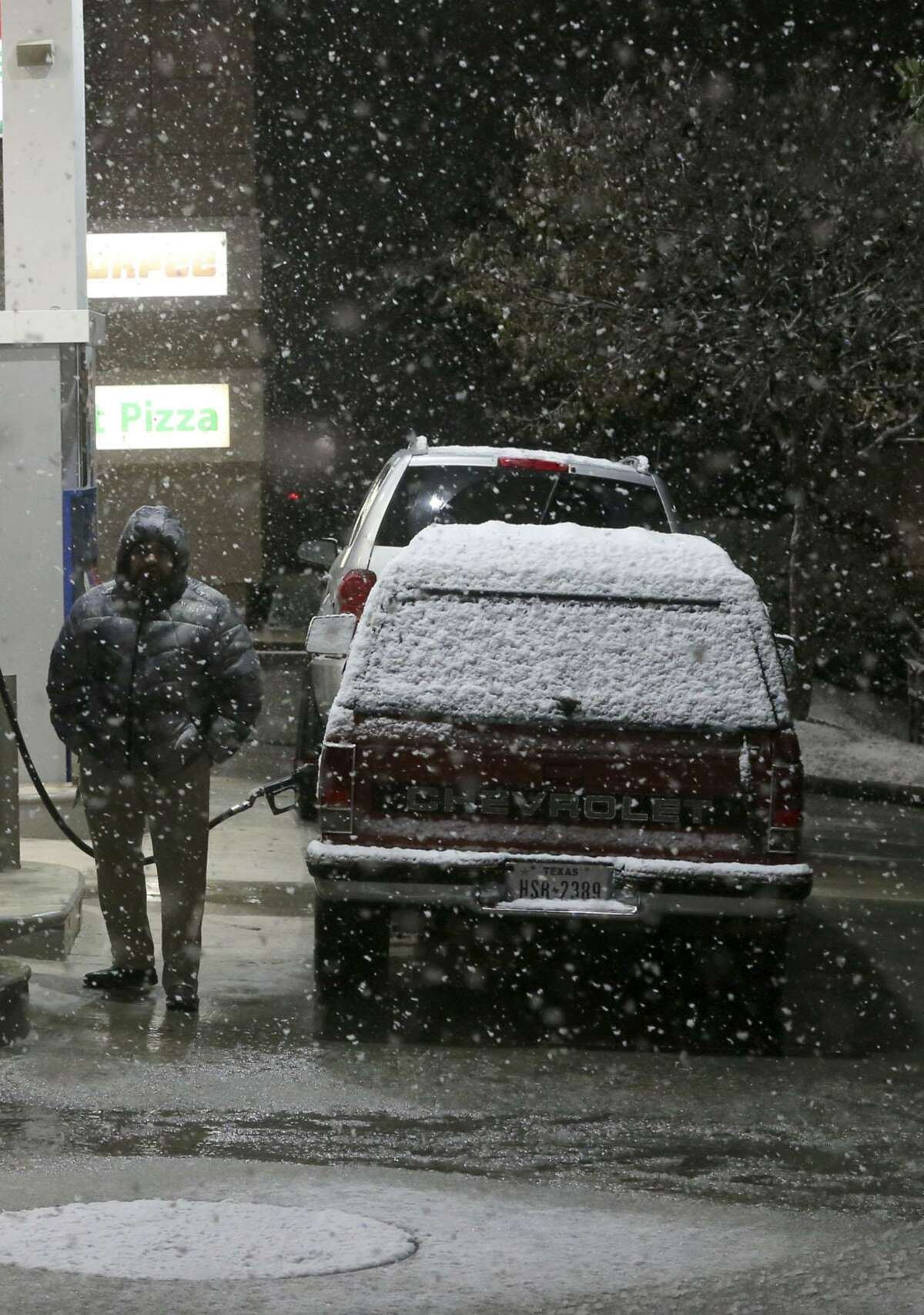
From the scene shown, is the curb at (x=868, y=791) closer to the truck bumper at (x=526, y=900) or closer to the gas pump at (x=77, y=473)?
the gas pump at (x=77, y=473)

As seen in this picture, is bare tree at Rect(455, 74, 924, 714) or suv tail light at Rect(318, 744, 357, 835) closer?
suv tail light at Rect(318, 744, 357, 835)

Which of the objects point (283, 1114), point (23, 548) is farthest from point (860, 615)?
point (283, 1114)

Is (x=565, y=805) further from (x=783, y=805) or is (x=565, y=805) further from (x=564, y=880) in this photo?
(x=783, y=805)

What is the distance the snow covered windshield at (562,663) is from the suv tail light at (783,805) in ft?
0.43

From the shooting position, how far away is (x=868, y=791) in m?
15.9

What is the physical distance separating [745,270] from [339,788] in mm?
14699

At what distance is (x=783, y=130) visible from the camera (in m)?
22.2

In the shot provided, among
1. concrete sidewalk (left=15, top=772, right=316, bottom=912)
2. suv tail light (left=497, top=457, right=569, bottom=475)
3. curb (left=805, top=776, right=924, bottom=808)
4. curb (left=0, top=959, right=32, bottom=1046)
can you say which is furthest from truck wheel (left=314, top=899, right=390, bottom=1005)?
curb (left=805, top=776, right=924, bottom=808)

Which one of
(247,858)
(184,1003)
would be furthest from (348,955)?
(247,858)

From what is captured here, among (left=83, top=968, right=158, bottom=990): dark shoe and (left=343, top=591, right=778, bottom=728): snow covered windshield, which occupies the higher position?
(left=343, top=591, right=778, bottom=728): snow covered windshield

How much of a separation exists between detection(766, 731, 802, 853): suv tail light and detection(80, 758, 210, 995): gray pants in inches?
83.6

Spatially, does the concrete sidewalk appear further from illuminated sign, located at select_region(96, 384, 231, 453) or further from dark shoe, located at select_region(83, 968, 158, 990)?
illuminated sign, located at select_region(96, 384, 231, 453)

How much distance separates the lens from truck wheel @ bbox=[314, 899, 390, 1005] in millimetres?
7512

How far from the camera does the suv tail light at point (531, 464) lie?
37.1 feet
